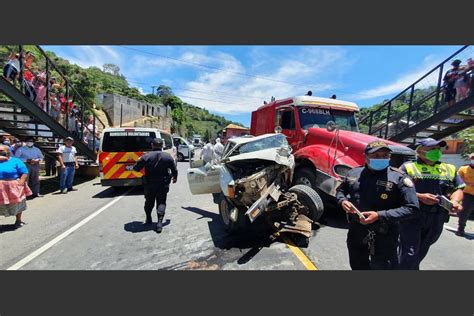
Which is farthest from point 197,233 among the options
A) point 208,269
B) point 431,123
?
point 431,123

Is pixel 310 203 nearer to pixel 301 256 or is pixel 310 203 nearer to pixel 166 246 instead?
pixel 301 256

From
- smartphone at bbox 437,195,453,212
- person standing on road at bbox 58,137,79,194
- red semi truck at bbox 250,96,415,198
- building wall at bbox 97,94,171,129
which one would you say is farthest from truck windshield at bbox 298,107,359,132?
building wall at bbox 97,94,171,129

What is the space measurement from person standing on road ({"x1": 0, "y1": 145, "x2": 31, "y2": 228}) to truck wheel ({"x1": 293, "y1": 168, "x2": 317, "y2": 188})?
18.1 feet

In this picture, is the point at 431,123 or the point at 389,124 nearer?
the point at 431,123

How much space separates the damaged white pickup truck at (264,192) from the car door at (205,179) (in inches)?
25.2

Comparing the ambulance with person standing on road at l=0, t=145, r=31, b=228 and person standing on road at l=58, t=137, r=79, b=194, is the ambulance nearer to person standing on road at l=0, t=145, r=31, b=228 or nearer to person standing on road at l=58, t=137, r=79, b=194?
person standing on road at l=58, t=137, r=79, b=194

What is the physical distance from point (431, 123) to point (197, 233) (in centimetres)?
784

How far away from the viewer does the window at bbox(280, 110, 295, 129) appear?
21.7 feet

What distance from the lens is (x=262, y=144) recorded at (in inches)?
190

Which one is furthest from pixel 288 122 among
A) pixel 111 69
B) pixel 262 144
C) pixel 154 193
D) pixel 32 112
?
pixel 111 69

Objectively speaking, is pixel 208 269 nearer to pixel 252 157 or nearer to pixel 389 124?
pixel 252 157

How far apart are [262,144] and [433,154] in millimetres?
2607

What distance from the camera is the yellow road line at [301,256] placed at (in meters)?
3.35

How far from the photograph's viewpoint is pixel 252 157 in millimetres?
4312
